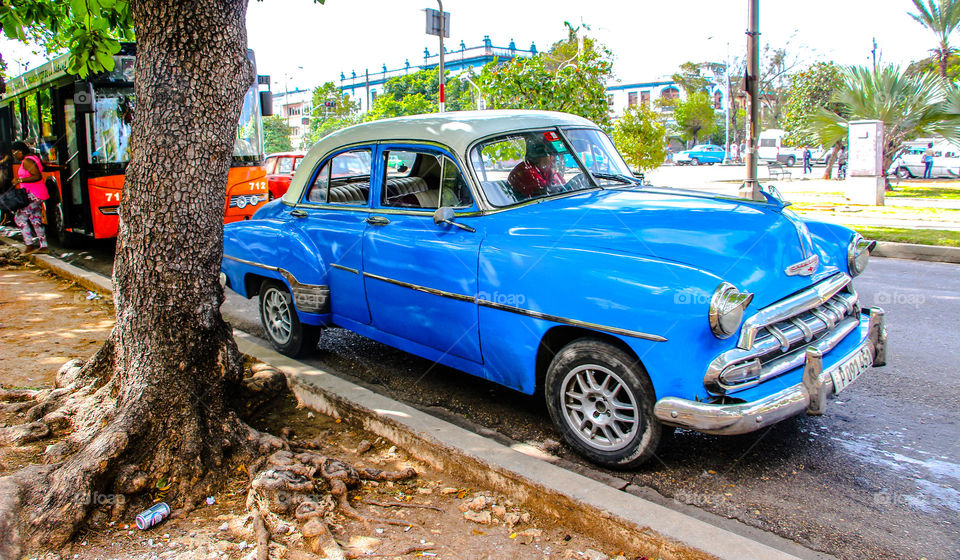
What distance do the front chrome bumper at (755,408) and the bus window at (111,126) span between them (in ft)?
33.0

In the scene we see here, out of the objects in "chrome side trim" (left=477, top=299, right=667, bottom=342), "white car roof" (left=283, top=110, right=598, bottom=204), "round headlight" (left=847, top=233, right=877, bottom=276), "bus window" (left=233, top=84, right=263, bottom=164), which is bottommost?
"chrome side trim" (left=477, top=299, right=667, bottom=342)

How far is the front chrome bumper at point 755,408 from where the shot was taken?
3.22 meters

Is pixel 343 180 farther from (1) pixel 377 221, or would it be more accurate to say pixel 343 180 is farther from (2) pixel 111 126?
(2) pixel 111 126

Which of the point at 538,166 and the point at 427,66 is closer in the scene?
the point at 538,166

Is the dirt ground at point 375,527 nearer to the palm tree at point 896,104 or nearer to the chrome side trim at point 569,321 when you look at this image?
the chrome side trim at point 569,321

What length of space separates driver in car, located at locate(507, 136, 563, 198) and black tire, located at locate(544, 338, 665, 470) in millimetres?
1260

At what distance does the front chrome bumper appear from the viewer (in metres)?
3.22

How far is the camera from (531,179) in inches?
181

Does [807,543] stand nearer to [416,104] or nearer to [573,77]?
[573,77]

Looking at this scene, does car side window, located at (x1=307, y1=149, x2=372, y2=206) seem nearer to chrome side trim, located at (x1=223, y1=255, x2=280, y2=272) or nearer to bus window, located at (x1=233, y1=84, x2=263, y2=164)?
chrome side trim, located at (x1=223, y1=255, x2=280, y2=272)

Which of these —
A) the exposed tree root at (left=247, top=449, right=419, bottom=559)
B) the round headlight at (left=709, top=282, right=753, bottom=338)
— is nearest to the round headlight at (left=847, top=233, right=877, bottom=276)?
the round headlight at (left=709, top=282, right=753, bottom=338)

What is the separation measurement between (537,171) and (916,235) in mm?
9252

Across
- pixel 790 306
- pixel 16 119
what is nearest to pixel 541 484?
pixel 790 306

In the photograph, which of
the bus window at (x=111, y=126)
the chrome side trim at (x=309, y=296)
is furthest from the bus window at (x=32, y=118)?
the chrome side trim at (x=309, y=296)
